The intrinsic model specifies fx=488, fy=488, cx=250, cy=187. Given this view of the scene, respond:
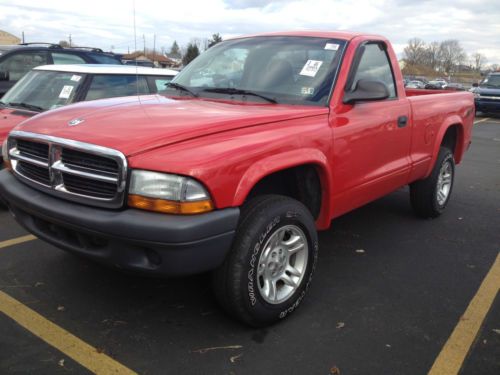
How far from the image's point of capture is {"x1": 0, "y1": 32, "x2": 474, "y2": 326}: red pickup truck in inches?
98.4

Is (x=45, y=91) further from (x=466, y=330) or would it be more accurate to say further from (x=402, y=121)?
(x=466, y=330)

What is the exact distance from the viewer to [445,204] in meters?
5.58

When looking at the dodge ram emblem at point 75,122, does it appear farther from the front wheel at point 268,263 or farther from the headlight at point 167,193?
the front wheel at point 268,263

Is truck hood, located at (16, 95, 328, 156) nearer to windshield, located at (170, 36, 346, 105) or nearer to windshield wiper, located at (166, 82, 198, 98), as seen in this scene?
windshield, located at (170, 36, 346, 105)

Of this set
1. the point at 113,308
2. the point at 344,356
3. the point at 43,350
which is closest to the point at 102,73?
the point at 113,308

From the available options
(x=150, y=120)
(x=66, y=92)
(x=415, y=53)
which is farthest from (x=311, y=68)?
(x=415, y=53)

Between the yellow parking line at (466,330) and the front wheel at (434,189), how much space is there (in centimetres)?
131

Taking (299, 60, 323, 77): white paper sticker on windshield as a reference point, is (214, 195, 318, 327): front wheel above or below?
below

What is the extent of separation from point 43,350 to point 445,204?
4492 mm

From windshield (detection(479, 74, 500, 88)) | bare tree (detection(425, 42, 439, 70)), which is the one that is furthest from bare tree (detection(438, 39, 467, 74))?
windshield (detection(479, 74, 500, 88))

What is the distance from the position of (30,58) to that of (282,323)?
7.20 m

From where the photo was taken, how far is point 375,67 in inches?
165

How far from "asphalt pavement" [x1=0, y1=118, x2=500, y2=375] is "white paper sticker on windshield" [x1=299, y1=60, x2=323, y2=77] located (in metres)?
1.55

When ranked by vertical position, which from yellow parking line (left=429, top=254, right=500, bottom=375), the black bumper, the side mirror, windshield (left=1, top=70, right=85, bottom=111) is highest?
the side mirror
